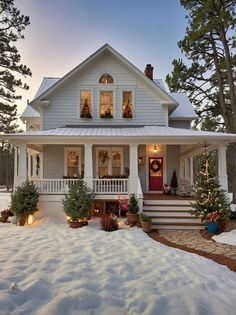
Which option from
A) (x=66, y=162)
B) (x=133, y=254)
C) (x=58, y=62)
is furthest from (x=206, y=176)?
(x=58, y=62)

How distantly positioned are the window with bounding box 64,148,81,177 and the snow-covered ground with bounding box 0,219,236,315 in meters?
7.41

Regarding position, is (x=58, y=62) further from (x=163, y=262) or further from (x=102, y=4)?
(x=163, y=262)

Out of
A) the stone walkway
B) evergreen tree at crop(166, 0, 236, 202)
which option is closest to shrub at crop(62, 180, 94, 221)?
the stone walkway

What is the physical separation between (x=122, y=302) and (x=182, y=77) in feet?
62.1

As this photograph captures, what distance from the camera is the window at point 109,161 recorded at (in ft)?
50.0

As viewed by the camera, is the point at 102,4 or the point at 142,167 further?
the point at 102,4

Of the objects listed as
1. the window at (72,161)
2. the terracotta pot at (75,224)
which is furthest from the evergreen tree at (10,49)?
the terracotta pot at (75,224)

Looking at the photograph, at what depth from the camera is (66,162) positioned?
15180mm

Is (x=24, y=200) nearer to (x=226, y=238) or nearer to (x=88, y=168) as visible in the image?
(x=88, y=168)

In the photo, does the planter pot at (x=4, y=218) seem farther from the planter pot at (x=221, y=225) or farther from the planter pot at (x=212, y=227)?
the planter pot at (x=221, y=225)

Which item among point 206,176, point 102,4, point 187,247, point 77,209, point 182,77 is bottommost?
point 187,247

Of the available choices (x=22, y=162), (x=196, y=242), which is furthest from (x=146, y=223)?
(x=22, y=162)

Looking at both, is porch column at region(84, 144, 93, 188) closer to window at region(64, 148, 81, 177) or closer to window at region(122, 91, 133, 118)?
window at region(64, 148, 81, 177)

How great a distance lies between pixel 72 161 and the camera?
15297 millimetres
